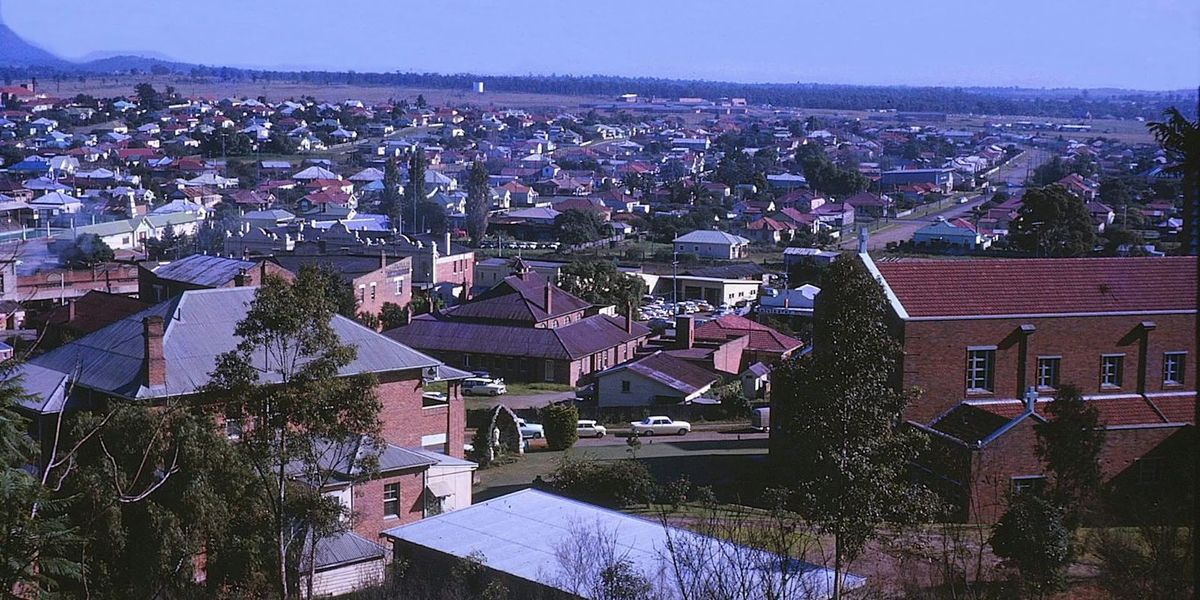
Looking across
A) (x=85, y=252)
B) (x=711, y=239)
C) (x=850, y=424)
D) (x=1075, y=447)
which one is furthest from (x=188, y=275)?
(x=711, y=239)

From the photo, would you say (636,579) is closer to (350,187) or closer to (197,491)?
(197,491)

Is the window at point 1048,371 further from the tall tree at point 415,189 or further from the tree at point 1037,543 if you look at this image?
the tall tree at point 415,189

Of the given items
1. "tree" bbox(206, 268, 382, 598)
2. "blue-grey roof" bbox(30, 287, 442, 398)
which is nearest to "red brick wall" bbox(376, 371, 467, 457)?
"blue-grey roof" bbox(30, 287, 442, 398)

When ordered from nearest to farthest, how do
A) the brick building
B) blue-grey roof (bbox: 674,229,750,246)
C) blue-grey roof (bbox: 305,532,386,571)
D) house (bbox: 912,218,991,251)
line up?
1. blue-grey roof (bbox: 305,532,386,571)
2. the brick building
3. blue-grey roof (bbox: 674,229,750,246)
4. house (bbox: 912,218,991,251)

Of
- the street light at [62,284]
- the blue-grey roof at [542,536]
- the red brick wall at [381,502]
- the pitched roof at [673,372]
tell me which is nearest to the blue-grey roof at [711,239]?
the street light at [62,284]

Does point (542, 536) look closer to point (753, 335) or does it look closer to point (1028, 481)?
point (1028, 481)

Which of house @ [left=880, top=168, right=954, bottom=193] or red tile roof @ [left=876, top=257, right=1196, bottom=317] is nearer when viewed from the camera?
red tile roof @ [left=876, top=257, right=1196, bottom=317]

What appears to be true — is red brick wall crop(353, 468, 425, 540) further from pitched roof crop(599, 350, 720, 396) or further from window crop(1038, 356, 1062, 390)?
pitched roof crop(599, 350, 720, 396)
